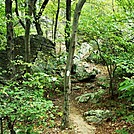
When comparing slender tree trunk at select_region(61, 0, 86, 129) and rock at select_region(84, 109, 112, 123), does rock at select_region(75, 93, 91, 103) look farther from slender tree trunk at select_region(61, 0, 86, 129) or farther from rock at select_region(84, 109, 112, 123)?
slender tree trunk at select_region(61, 0, 86, 129)

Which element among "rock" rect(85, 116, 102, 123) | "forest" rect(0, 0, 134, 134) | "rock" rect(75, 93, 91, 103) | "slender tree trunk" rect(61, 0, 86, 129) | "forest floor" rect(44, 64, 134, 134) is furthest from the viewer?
"rock" rect(75, 93, 91, 103)

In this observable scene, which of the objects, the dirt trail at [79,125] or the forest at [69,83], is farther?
the dirt trail at [79,125]

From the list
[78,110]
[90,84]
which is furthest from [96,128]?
[90,84]

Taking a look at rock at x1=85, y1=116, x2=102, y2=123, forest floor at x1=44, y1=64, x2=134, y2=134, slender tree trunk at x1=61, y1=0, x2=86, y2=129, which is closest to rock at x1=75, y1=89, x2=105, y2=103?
forest floor at x1=44, y1=64, x2=134, y2=134

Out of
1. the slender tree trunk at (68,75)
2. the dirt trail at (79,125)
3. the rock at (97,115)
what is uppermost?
the slender tree trunk at (68,75)

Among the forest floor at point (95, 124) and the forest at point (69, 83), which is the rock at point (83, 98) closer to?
the forest at point (69, 83)

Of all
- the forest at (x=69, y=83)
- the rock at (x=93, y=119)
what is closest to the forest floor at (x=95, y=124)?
the forest at (x=69, y=83)

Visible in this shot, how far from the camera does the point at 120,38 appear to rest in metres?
7.54

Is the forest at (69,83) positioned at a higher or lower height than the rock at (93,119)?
higher

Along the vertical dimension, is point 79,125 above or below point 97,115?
below

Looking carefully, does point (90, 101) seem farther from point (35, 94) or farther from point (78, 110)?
point (35, 94)

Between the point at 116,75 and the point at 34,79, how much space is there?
6446 millimetres

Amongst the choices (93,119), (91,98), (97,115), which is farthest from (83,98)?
(93,119)

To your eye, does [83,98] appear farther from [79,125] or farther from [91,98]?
[79,125]
